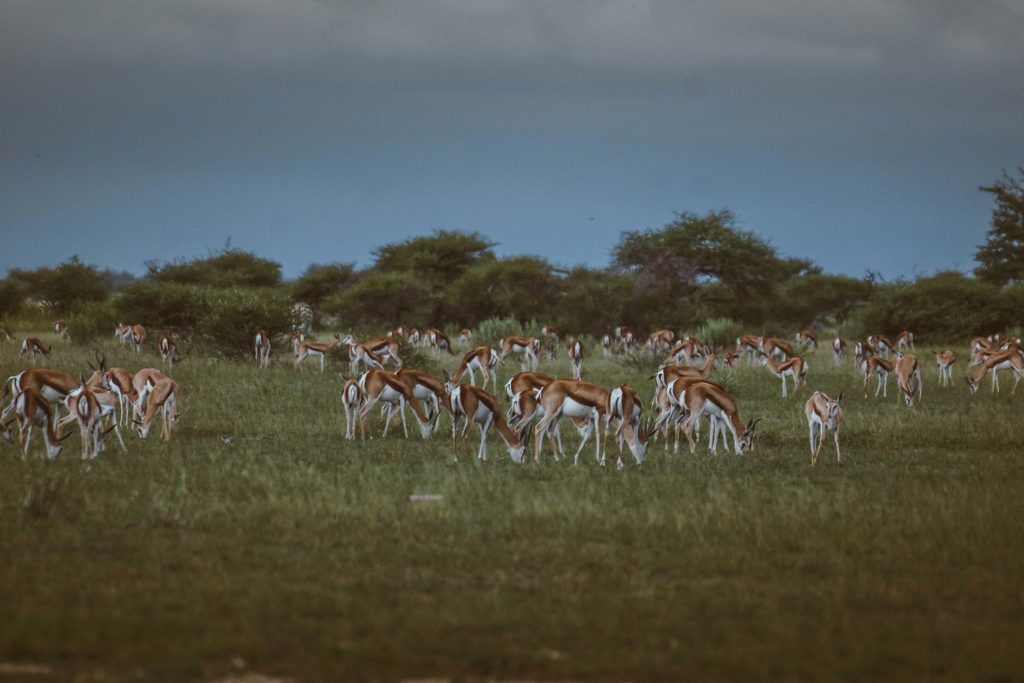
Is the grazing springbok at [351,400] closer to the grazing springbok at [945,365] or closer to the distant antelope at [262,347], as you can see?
the distant antelope at [262,347]

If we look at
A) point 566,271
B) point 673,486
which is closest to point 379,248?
point 566,271

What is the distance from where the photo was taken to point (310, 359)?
30078mm

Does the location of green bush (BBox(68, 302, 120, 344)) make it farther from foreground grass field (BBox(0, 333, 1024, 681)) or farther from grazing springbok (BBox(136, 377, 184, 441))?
foreground grass field (BBox(0, 333, 1024, 681))

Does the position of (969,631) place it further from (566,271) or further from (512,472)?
(566,271)

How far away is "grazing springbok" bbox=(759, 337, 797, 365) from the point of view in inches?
1040

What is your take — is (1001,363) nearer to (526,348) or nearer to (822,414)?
(526,348)

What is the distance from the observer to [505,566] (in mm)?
8172

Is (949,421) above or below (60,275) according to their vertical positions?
below

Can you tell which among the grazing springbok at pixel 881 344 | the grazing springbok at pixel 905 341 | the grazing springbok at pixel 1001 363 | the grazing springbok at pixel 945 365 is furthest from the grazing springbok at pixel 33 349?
the grazing springbok at pixel 905 341

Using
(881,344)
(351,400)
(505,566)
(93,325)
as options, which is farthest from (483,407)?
(93,325)

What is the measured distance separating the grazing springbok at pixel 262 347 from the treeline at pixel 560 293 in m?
1.35

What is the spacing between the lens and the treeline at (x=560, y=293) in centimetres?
3356

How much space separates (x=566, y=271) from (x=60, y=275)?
23.0 meters

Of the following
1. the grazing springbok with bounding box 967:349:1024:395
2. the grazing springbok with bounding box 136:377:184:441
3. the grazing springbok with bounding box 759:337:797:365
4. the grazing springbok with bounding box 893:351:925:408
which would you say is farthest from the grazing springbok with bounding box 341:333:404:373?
the grazing springbok with bounding box 967:349:1024:395
